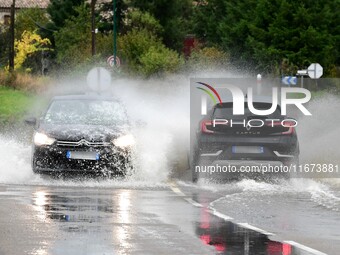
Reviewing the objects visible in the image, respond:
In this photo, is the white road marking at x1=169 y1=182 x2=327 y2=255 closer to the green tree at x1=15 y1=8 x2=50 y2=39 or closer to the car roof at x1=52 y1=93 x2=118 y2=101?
the car roof at x1=52 y1=93 x2=118 y2=101

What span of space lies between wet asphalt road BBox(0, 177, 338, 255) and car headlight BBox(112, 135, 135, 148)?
2.09 metres

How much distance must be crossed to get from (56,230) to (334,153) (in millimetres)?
16734

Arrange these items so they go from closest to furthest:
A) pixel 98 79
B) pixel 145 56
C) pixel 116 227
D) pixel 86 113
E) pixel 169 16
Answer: pixel 116 227, pixel 86 113, pixel 98 79, pixel 145 56, pixel 169 16

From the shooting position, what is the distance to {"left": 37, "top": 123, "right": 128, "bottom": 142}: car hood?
22938 millimetres

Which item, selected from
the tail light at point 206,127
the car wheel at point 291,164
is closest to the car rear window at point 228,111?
the tail light at point 206,127

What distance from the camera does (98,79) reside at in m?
54.8

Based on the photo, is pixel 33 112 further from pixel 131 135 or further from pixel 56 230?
pixel 56 230

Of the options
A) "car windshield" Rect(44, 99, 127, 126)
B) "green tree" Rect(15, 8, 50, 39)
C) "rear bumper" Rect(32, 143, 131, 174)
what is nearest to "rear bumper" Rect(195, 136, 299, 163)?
"rear bumper" Rect(32, 143, 131, 174)

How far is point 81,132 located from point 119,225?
7.93 m

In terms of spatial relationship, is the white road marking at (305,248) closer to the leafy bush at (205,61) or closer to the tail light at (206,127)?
the tail light at (206,127)

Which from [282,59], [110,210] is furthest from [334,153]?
[282,59]

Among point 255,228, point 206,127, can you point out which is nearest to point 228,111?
point 206,127

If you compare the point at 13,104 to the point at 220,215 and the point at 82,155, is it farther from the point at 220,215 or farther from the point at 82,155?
the point at 220,215

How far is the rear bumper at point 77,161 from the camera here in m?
22.8
